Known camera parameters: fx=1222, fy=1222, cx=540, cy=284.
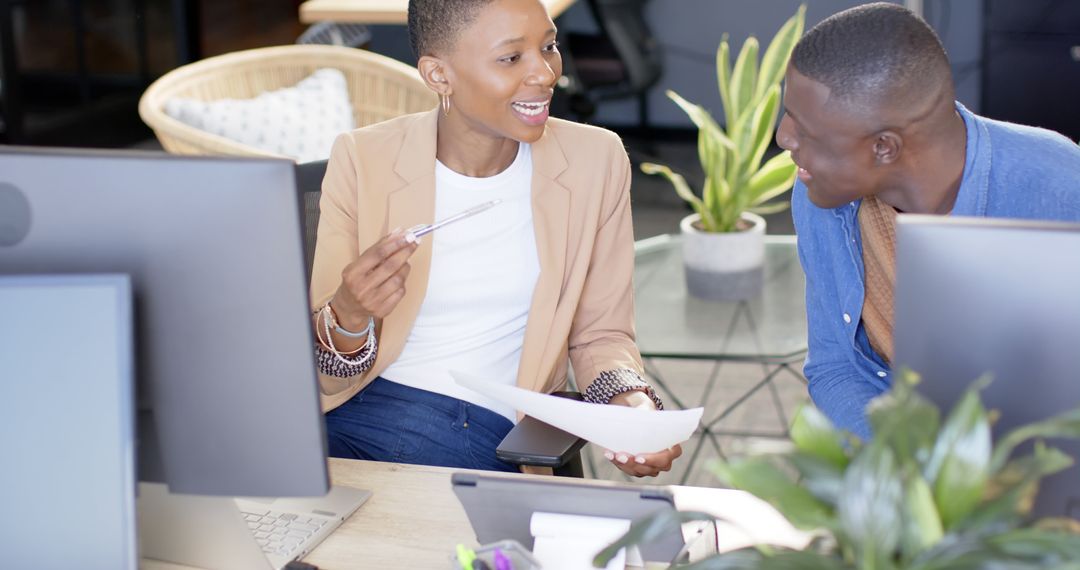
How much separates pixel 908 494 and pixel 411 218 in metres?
1.19

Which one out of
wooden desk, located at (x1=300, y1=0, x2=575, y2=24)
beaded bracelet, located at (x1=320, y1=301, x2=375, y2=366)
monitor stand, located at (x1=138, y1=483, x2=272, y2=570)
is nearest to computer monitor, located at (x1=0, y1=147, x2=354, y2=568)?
monitor stand, located at (x1=138, y1=483, x2=272, y2=570)

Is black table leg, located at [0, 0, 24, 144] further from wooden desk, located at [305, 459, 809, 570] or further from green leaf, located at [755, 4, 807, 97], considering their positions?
wooden desk, located at [305, 459, 809, 570]

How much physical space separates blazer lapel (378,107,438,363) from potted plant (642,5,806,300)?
38.5 inches

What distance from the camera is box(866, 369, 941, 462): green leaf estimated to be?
0.82m

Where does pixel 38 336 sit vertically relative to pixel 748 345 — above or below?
above

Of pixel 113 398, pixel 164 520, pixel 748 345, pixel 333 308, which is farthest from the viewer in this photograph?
pixel 748 345

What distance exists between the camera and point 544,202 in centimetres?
190

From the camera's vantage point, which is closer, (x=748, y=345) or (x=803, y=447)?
(x=803, y=447)

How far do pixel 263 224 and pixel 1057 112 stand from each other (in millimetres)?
4277

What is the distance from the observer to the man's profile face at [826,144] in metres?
1.52

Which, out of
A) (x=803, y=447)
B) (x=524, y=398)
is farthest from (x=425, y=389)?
Answer: (x=803, y=447)

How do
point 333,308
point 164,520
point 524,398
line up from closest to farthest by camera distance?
point 164,520 < point 524,398 < point 333,308

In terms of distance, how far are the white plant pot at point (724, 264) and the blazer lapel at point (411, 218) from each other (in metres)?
0.97

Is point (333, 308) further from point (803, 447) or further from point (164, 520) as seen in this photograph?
point (803, 447)
